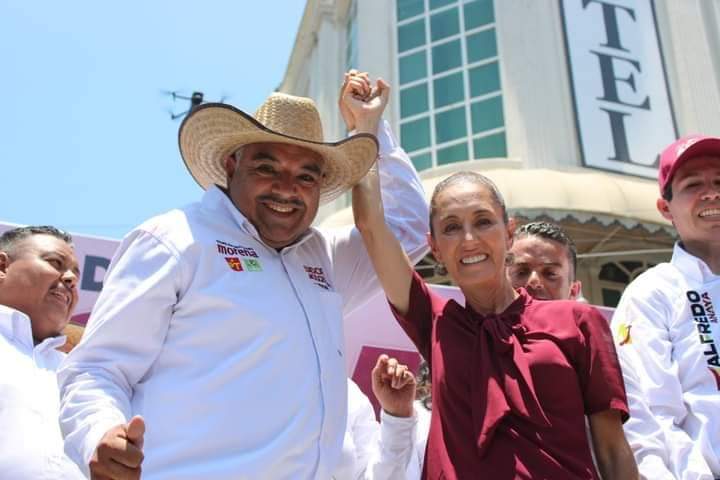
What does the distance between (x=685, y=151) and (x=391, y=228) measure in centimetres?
109

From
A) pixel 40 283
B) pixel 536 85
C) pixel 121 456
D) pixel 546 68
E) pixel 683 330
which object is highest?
pixel 546 68

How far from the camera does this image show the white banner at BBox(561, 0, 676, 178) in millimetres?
11445

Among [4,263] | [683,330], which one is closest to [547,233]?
[683,330]

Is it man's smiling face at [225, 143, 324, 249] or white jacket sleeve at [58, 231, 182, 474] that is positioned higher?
man's smiling face at [225, 143, 324, 249]

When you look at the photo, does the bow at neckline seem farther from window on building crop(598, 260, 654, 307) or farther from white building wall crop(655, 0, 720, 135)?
white building wall crop(655, 0, 720, 135)

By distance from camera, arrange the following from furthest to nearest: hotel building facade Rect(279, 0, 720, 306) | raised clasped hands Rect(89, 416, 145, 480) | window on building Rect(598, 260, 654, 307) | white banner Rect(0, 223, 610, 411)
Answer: window on building Rect(598, 260, 654, 307) < hotel building facade Rect(279, 0, 720, 306) < white banner Rect(0, 223, 610, 411) < raised clasped hands Rect(89, 416, 145, 480)

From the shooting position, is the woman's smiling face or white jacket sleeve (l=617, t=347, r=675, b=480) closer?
white jacket sleeve (l=617, t=347, r=675, b=480)

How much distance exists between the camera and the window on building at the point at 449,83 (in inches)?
472

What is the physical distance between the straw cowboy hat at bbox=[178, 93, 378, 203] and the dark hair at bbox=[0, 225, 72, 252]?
3.50 ft

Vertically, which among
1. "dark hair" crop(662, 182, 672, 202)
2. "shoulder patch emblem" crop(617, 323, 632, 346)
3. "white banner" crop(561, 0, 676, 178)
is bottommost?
"shoulder patch emblem" crop(617, 323, 632, 346)

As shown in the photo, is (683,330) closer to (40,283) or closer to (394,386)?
(394,386)

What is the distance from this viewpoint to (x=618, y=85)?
11828 millimetres

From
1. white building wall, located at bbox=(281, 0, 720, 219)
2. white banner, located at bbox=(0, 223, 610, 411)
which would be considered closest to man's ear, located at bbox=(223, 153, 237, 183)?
white banner, located at bbox=(0, 223, 610, 411)

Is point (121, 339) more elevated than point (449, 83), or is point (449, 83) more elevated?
point (449, 83)
